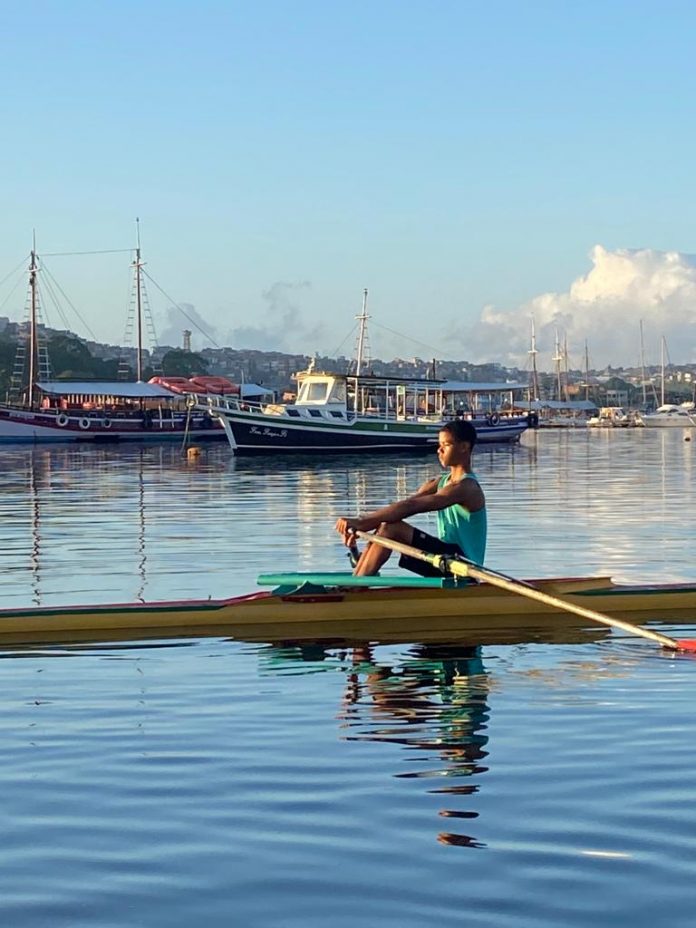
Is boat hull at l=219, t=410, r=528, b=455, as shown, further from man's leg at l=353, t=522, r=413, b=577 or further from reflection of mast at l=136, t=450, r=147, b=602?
man's leg at l=353, t=522, r=413, b=577

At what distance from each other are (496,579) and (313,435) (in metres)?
56.4

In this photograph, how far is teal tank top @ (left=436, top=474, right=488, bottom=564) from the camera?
13336 mm

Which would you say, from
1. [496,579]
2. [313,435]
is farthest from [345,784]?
[313,435]

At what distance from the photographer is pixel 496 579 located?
1269cm

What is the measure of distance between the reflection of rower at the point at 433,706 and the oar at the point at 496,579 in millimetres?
632

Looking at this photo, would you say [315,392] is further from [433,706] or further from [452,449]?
[433,706]

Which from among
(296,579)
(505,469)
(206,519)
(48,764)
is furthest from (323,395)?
(48,764)

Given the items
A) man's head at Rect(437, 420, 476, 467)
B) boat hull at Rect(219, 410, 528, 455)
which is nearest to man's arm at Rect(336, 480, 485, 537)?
man's head at Rect(437, 420, 476, 467)

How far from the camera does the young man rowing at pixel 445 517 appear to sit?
13.0 metres

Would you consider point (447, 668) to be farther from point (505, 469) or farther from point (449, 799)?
point (505, 469)

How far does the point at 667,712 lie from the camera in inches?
386

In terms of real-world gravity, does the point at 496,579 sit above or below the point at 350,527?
below

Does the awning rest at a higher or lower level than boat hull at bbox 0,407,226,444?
higher

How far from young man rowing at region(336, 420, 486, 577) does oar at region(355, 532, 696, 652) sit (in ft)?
0.46
